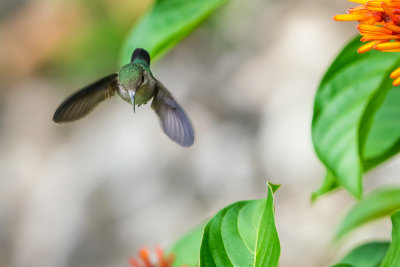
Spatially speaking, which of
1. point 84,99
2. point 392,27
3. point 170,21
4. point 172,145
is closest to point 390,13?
point 392,27

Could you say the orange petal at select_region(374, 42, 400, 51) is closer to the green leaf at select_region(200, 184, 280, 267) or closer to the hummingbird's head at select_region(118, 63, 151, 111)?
the green leaf at select_region(200, 184, 280, 267)

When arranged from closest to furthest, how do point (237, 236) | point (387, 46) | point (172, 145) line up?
point (387, 46), point (237, 236), point (172, 145)

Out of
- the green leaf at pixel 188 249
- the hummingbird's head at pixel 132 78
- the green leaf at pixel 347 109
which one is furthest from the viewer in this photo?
the green leaf at pixel 188 249

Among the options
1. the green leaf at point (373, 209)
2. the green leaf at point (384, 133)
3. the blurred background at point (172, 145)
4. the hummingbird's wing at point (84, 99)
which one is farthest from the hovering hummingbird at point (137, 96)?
the blurred background at point (172, 145)

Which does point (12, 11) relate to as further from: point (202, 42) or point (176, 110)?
point (176, 110)

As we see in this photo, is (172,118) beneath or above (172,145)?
beneath

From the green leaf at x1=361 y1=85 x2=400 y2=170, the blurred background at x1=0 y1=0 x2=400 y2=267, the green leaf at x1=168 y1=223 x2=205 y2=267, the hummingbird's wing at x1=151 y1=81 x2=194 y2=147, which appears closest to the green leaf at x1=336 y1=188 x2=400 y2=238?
the green leaf at x1=361 y1=85 x2=400 y2=170

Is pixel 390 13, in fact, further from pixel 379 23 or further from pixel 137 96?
pixel 137 96

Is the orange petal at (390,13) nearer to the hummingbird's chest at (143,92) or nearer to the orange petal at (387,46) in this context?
the orange petal at (387,46)
